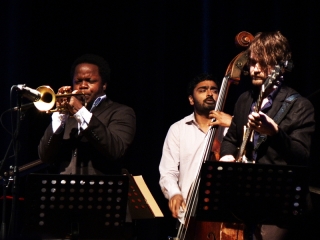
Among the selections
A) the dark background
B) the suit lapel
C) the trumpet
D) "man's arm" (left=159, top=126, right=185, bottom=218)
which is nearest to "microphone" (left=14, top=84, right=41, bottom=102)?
the trumpet

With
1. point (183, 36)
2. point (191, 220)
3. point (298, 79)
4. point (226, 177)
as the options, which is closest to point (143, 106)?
point (183, 36)

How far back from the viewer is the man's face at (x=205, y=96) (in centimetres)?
531

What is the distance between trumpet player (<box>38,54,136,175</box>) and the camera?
4023mm

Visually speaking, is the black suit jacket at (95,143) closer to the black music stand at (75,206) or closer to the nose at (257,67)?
the black music stand at (75,206)

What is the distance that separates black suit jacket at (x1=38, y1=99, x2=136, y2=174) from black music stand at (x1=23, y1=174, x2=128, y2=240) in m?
0.53

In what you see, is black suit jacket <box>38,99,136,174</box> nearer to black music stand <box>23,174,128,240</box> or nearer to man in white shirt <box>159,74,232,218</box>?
black music stand <box>23,174,128,240</box>

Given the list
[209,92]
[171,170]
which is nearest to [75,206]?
[171,170]

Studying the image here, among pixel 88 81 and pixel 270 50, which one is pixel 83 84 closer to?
pixel 88 81

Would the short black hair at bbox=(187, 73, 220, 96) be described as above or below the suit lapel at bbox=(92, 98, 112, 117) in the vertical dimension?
above

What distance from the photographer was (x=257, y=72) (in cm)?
368

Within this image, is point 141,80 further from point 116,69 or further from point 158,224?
point 158,224

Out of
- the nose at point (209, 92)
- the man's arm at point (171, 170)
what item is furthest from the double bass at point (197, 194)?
the nose at point (209, 92)

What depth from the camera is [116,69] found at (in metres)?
5.66

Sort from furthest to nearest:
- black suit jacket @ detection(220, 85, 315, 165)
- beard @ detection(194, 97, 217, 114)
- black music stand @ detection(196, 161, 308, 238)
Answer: beard @ detection(194, 97, 217, 114), black suit jacket @ detection(220, 85, 315, 165), black music stand @ detection(196, 161, 308, 238)
